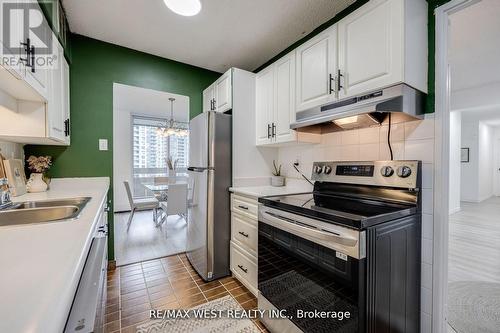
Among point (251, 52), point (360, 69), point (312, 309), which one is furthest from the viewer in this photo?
point (251, 52)

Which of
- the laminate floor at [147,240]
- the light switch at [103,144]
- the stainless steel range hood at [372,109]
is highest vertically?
the stainless steel range hood at [372,109]

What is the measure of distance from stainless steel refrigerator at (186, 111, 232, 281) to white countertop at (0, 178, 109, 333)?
1219mm

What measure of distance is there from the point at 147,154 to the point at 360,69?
18.0 ft

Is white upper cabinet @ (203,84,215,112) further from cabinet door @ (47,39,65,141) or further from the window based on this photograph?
the window

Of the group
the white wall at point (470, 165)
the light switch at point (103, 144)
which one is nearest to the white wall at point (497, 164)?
the white wall at point (470, 165)

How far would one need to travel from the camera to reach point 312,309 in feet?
4.02

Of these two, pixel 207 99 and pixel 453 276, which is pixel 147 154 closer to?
pixel 207 99

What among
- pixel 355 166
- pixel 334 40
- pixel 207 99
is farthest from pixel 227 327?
pixel 207 99

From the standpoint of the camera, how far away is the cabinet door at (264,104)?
2246 millimetres

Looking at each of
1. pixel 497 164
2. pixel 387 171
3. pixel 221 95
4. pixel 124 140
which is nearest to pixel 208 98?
pixel 221 95

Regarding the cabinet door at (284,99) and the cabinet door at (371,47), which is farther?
the cabinet door at (284,99)

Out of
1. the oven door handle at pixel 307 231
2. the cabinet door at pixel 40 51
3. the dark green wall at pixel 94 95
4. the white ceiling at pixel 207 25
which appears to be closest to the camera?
the oven door handle at pixel 307 231

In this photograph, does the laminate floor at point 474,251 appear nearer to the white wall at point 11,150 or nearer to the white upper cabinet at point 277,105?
the white upper cabinet at point 277,105

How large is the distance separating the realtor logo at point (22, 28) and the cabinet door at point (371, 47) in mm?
1782
